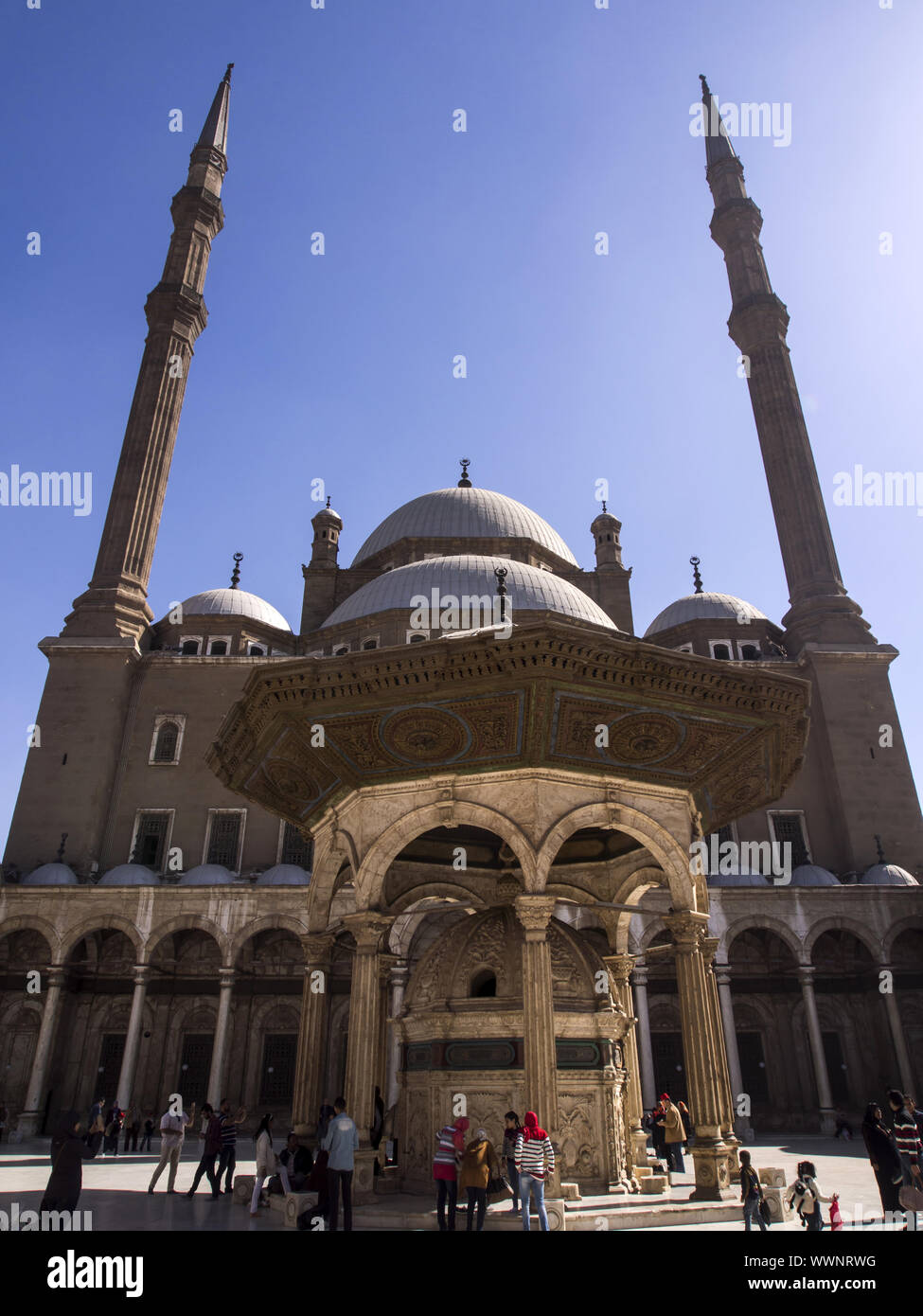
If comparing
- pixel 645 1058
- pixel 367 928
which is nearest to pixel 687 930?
pixel 367 928

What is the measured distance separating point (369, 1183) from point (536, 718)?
13.1 ft

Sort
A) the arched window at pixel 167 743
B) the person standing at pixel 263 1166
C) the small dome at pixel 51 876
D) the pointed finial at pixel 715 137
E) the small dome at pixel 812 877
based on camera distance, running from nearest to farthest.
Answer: the person standing at pixel 263 1166
the small dome at pixel 51 876
the small dome at pixel 812 877
the arched window at pixel 167 743
the pointed finial at pixel 715 137

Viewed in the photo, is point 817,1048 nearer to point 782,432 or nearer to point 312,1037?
point 312,1037

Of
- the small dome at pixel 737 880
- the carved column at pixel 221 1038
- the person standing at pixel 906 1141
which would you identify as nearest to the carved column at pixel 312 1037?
the person standing at pixel 906 1141

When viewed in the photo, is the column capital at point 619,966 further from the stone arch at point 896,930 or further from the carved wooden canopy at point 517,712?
the stone arch at point 896,930

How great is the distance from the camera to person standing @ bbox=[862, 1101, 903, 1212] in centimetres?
564

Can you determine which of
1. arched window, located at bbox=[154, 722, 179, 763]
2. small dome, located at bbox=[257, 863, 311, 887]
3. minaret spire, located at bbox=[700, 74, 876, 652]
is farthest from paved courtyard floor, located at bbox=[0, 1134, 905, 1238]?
minaret spire, located at bbox=[700, 74, 876, 652]

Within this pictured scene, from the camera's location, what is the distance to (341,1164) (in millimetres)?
6070

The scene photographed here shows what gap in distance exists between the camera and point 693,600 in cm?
2869

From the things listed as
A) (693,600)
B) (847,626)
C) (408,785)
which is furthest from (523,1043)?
(693,600)

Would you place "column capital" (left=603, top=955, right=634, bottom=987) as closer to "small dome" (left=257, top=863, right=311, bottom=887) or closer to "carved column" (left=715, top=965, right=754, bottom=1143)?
"carved column" (left=715, top=965, right=754, bottom=1143)

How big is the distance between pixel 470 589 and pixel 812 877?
10.2 m

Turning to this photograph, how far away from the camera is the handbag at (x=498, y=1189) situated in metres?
6.96

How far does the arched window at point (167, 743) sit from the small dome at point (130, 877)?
121 inches
